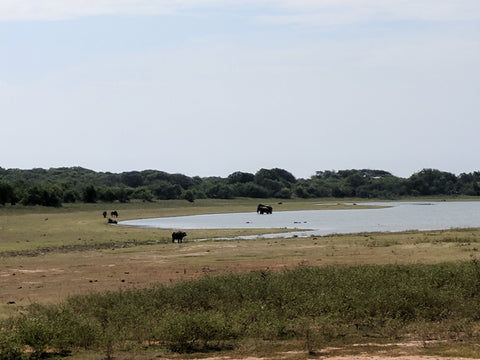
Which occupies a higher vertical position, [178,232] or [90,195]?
[90,195]

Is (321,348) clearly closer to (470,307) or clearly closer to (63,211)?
(470,307)

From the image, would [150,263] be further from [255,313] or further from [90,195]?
[90,195]

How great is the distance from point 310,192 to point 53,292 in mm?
133599

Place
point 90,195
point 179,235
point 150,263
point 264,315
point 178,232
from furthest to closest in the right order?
point 90,195 < point 178,232 < point 179,235 < point 150,263 < point 264,315

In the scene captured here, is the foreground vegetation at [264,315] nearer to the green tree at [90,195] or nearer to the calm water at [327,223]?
the calm water at [327,223]

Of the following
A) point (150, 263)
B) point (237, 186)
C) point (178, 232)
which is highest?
point (237, 186)

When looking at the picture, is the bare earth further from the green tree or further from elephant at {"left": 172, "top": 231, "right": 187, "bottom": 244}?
the green tree

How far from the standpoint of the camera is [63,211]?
81438 mm

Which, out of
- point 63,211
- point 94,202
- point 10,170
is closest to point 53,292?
point 63,211

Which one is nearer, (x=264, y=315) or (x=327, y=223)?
(x=264, y=315)

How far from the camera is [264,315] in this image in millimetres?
15758

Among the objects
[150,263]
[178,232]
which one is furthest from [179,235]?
[150,263]

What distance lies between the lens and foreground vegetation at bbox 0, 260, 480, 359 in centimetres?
1419

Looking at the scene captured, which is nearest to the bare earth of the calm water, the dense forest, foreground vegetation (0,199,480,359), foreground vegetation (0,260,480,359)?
foreground vegetation (0,199,480,359)
